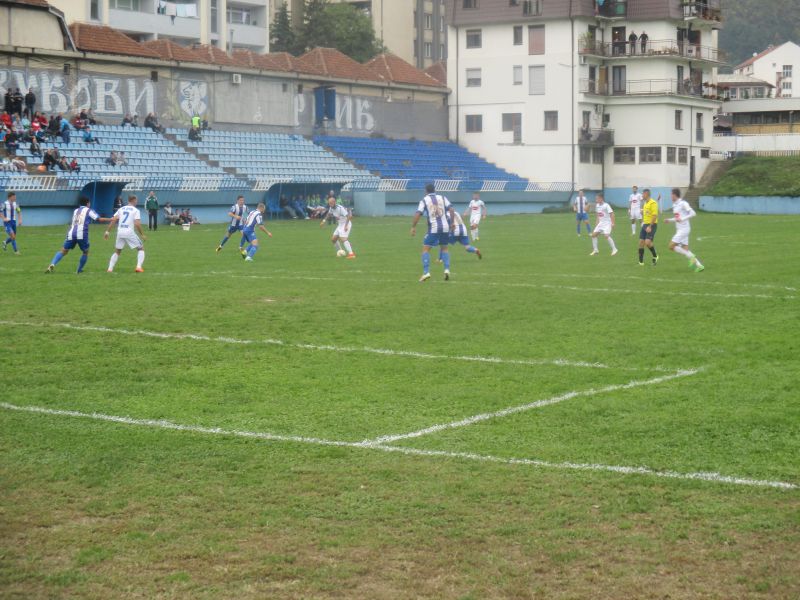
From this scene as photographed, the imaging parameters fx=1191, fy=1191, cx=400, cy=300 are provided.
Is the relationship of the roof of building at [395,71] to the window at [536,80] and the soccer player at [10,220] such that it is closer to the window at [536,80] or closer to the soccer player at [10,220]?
the window at [536,80]

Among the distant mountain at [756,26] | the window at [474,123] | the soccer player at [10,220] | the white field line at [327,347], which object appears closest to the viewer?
the white field line at [327,347]

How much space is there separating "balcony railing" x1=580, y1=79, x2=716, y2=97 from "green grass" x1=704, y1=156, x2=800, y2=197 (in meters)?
6.48

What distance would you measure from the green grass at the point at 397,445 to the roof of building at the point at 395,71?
57633 millimetres

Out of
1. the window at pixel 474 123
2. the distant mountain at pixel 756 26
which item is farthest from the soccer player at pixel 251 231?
the distant mountain at pixel 756 26

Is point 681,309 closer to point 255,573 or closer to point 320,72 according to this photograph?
point 255,573

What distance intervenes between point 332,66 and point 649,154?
21610 mm

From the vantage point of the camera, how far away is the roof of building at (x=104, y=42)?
59.7 m

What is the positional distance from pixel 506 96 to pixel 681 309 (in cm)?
6181

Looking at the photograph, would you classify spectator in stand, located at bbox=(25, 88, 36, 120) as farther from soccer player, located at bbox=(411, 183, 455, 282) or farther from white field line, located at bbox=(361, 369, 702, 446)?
white field line, located at bbox=(361, 369, 702, 446)

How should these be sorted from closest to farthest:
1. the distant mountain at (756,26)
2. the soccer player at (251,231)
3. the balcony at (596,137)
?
the soccer player at (251,231)
the balcony at (596,137)
the distant mountain at (756,26)

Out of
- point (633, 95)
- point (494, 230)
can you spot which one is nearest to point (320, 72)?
point (633, 95)

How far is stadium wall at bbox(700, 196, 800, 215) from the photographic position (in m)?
67.5

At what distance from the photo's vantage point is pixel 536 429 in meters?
10.6

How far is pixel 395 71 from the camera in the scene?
7869cm
